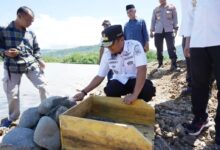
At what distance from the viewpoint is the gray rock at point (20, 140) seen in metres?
3.07

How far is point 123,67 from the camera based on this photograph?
3512 millimetres

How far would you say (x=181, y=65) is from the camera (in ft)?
26.6

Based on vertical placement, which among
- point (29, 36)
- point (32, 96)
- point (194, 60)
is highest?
point (29, 36)

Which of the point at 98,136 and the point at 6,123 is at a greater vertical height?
the point at 98,136

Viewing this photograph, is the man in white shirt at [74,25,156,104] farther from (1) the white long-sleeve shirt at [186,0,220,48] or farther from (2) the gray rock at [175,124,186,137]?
(1) the white long-sleeve shirt at [186,0,220,48]

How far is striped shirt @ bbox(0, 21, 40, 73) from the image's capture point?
169 inches

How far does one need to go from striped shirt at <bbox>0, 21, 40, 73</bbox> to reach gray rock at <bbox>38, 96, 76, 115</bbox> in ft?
3.48

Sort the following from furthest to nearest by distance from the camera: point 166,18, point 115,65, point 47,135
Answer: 1. point 166,18
2. point 115,65
3. point 47,135

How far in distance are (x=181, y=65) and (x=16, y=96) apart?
4887 millimetres

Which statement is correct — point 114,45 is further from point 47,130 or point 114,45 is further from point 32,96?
point 32,96

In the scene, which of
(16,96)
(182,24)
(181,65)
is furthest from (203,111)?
(181,65)

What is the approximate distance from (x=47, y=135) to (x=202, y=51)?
1.71 metres

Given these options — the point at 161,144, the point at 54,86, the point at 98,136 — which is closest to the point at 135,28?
the point at 54,86

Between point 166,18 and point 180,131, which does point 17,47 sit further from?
point 166,18
